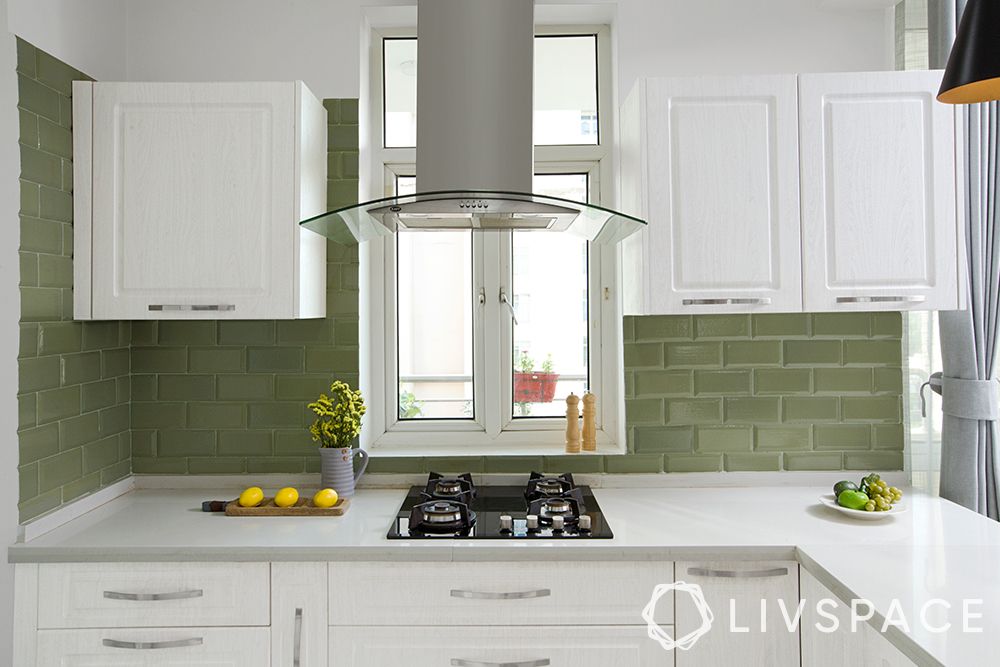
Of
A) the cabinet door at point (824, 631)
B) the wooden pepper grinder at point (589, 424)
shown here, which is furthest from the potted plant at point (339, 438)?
the cabinet door at point (824, 631)

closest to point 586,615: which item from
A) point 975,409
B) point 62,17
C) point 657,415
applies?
point 657,415

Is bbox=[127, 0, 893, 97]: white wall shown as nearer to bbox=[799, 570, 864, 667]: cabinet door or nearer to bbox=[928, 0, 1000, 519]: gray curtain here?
bbox=[928, 0, 1000, 519]: gray curtain

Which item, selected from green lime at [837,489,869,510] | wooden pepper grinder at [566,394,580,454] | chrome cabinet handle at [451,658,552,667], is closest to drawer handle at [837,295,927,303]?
green lime at [837,489,869,510]

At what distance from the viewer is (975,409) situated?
224 centimetres

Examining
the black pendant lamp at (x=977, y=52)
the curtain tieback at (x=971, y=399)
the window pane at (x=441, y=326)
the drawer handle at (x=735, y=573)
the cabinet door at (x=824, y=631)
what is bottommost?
the cabinet door at (x=824, y=631)

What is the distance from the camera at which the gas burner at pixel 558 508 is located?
2168 millimetres

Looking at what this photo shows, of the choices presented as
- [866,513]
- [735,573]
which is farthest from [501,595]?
[866,513]

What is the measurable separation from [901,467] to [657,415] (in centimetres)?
86

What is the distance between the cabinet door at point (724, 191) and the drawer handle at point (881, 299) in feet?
0.48

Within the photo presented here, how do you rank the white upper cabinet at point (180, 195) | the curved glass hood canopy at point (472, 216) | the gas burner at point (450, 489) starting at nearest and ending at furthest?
the curved glass hood canopy at point (472, 216)
the white upper cabinet at point (180, 195)
the gas burner at point (450, 489)

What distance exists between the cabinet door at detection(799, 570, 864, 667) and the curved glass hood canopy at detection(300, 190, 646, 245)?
105 cm

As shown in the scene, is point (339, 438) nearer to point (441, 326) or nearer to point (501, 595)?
point (441, 326)

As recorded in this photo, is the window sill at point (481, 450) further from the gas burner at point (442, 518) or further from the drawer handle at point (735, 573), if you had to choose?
the drawer handle at point (735, 573)

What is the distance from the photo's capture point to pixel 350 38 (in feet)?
8.58
